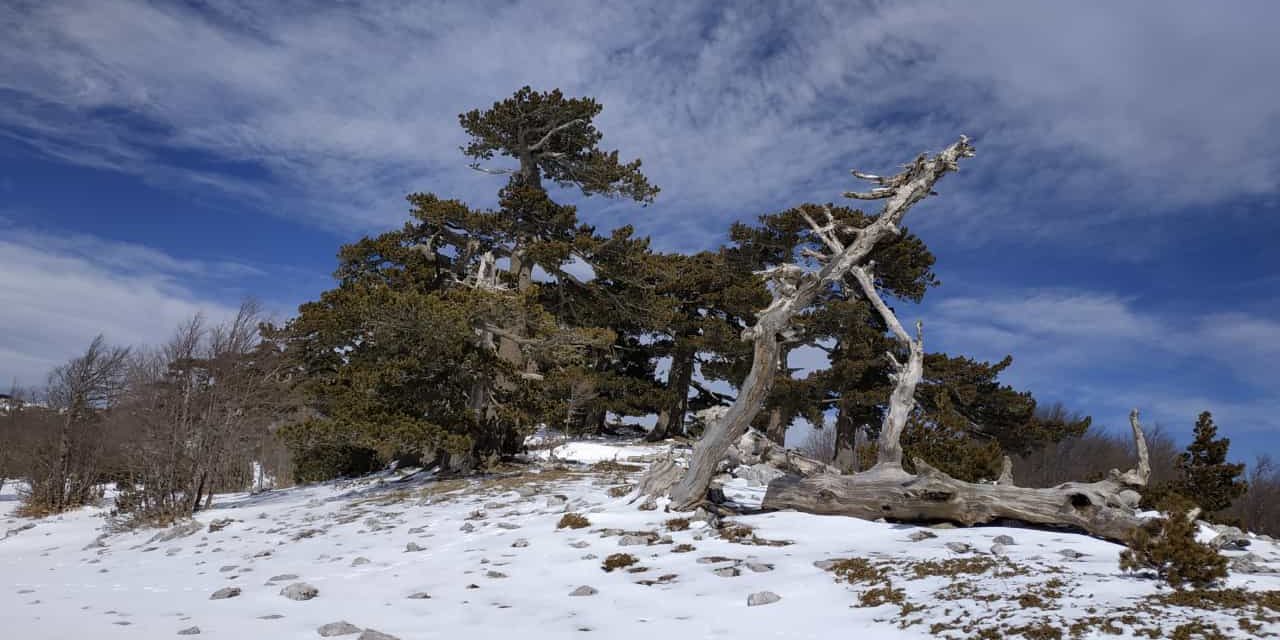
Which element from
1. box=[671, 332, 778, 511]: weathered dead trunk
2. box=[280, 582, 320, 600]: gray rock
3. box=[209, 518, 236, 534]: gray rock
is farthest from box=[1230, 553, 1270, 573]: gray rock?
box=[209, 518, 236, 534]: gray rock

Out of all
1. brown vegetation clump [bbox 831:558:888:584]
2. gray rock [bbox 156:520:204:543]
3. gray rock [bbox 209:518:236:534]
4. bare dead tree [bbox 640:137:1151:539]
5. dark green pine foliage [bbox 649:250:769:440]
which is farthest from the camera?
dark green pine foliage [bbox 649:250:769:440]

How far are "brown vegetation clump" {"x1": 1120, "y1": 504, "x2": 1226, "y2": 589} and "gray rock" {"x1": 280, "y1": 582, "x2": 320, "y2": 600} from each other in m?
8.09

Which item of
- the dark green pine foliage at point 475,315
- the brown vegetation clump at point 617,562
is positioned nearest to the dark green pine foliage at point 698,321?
the dark green pine foliage at point 475,315

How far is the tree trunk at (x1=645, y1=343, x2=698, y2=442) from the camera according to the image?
33.3 metres

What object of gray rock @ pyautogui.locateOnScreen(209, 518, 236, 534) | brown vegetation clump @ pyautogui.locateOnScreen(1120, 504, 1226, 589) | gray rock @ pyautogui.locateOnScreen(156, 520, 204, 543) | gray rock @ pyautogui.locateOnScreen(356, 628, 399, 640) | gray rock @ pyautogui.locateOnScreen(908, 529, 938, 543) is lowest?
gray rock @ pyautogui.locateOnScreen(156, 520, 204, 543)

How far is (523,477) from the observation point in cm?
1889

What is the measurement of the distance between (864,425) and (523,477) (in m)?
15.5

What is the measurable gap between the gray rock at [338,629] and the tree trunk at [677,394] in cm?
2631

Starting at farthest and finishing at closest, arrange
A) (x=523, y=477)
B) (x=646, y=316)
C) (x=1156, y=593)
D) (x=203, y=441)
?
1. (x=646, y=316)
2. (x=523, y=477)
3. (x=203, y=441)
4. (x=1156, y=593)

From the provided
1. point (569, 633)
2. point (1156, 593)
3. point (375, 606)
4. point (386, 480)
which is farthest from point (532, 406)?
point (1156, 593)

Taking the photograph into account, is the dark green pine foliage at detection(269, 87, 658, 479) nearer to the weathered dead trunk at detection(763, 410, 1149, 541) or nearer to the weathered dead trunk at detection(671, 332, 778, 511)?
→ the weathered dead trunk at detection(671, 332, 778, 511)

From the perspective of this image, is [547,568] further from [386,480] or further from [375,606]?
[386,480]

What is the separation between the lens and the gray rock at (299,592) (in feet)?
26.7

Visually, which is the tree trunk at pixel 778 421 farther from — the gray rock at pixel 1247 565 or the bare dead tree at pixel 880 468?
the gray rock at pixel 1247 565
